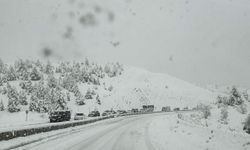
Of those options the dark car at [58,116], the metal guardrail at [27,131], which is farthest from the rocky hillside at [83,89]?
the metal guardrail at [27,131]

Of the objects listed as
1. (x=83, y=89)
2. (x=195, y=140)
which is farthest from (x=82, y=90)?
(x=195, y=140)

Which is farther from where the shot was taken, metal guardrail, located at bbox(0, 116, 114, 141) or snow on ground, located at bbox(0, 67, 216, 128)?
snow on ground, located at bbox(0, 67, 216, 128)

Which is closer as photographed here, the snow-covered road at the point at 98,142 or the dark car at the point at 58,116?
the snow-covered road at the point at 98,142

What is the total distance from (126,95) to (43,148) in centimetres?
13102

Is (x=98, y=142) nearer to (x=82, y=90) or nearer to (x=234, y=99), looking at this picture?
(x=234, y=99)

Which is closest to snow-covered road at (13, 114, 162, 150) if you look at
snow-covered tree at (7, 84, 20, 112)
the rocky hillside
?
the rocky hillside

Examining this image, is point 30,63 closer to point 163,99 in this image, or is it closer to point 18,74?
point 18,74

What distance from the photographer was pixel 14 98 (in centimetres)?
9838

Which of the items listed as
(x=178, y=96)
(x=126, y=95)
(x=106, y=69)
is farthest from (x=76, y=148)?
(x=106, y=69)

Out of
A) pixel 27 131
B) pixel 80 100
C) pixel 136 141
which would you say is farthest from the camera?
pixel 80 100

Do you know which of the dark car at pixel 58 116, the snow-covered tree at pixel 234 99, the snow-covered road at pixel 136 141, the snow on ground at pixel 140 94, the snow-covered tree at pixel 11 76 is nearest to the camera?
the snow-covered road at pixel 136 141

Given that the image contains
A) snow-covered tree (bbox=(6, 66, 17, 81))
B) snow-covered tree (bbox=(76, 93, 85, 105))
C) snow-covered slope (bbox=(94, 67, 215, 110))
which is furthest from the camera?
snow-covered slope (bbox=(94, 67, 215, 110))

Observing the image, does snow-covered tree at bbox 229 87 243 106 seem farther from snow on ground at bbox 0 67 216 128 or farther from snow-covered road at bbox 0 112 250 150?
snow-covered road at bbox 0 112 250 150

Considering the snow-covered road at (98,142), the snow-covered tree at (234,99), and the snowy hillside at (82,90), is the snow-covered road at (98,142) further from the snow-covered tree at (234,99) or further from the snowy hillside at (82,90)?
the snow-covered tree at (234,99)
